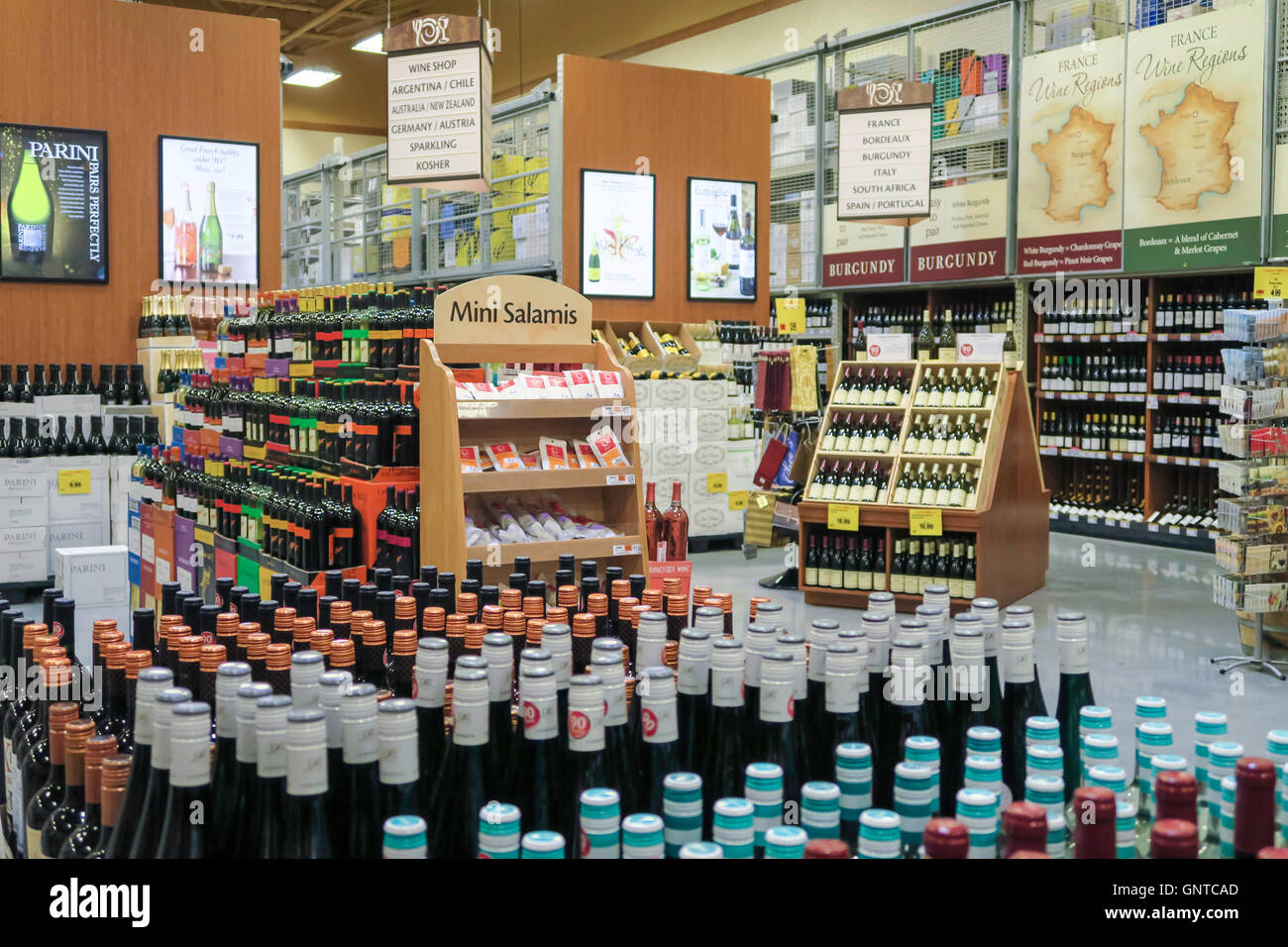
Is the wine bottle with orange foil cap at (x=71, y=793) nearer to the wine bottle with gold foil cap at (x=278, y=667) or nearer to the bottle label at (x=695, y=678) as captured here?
the wine bottle with gold foil cap at (x=278, y=667)

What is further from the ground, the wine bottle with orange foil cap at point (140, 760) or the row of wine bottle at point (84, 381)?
the row of wine bottle at point (84, 381)

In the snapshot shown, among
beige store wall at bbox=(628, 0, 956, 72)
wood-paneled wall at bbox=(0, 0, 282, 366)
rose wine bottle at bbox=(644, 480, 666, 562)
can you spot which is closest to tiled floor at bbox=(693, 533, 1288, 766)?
rose wine bottle at bbox=(644, 480, 666, 562)

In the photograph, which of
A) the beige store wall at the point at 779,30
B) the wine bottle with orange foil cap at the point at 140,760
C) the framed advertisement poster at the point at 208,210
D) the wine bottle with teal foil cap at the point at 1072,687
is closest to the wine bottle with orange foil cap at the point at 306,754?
the wine bottle with orange foil cap at the point at 140,760

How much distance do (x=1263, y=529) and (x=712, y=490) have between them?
4.17 metres

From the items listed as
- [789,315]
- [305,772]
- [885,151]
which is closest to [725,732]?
[305,772]

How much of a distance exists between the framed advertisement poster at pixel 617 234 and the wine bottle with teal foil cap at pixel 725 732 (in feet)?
25.7

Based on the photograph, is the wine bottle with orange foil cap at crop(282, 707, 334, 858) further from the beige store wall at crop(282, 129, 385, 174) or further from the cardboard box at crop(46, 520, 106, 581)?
the beige store wall at crop(282, 129, 385, 174)

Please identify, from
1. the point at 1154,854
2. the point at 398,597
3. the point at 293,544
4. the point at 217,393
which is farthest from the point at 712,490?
the point at 1154,854

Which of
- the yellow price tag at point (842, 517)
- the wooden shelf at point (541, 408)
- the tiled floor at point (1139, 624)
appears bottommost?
the tiled floor at point (1139, 624)

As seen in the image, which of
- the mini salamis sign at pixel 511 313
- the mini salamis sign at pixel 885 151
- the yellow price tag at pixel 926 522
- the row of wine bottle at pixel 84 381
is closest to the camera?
the mini salamis sign at pixel 511 313

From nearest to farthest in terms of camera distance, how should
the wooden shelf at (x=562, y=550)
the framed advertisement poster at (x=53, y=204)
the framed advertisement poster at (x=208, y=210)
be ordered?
the wooden shelf at (x=562, y=550) < the framed advertisement poster at (x=53, y=204) < the framed advertisement poster at (x=208, y=210)

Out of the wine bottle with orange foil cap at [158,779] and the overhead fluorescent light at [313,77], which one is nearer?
the wine bottle with orange foil cap at [158,779]

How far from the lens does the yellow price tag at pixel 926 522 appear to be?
6637mm

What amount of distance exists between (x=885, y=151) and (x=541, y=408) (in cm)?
545
